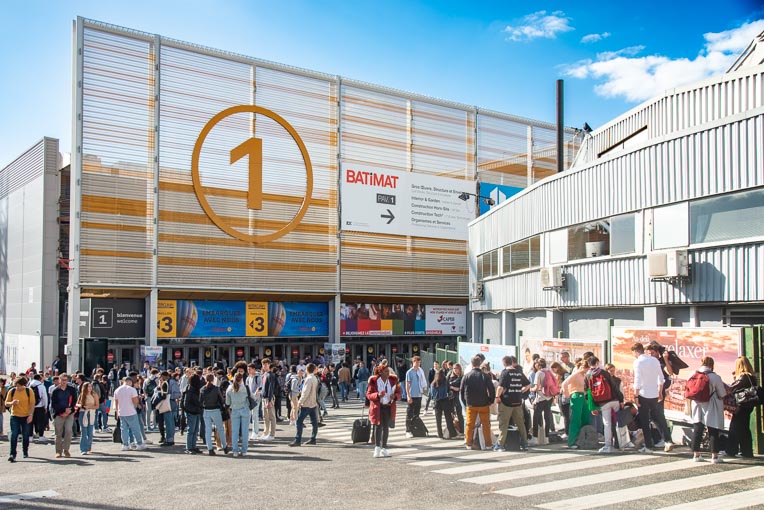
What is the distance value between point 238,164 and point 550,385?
25.7 metres

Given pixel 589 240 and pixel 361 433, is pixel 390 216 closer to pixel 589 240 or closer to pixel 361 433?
pixel 589 240

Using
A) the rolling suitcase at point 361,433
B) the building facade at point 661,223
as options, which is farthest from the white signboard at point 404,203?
the rolling suitcase at point 361,433

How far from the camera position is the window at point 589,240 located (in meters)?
18.3

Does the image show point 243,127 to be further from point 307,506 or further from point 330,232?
point 307,506

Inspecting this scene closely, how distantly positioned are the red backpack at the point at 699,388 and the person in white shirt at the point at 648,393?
94 centimetres

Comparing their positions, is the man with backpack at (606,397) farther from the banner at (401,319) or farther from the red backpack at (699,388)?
the banner at (401,319)

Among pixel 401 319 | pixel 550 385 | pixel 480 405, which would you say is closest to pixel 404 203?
pixel 401 319

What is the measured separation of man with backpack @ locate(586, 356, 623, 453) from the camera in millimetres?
11641

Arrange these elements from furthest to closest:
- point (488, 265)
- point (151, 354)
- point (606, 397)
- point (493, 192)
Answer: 1. point (493, 192)
2. point (151, 354)
3. point (488, 265)
4. point (606, 397)

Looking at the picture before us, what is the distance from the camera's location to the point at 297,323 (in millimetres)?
38375

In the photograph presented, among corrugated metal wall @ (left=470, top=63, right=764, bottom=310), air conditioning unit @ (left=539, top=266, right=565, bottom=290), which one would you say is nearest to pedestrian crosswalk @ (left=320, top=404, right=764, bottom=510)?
corrugated metal wall @ (left=470, top=63, right=764, bottom=310)

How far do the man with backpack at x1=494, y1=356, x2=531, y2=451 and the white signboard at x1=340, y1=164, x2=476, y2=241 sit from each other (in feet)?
88.1

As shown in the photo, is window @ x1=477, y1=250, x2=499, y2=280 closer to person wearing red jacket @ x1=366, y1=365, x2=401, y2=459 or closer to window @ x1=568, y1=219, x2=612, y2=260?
window @ x1=568, y1=219, x2=612, y2=260

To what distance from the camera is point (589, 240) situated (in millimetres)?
19078
